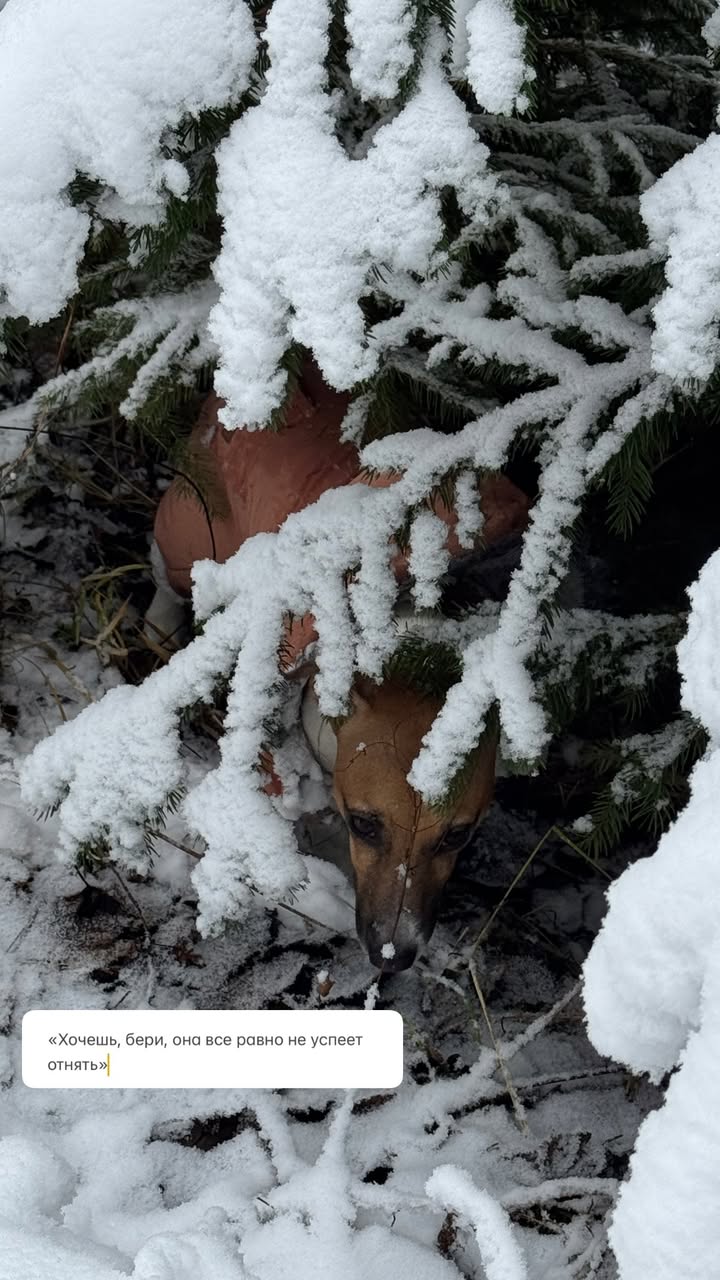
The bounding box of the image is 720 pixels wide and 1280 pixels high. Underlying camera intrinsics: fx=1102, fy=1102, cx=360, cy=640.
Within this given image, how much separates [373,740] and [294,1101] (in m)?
0.58

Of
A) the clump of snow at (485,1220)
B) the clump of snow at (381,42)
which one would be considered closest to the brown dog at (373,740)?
the clump of snow at (485,1220)

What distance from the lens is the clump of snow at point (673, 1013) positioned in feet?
2.44

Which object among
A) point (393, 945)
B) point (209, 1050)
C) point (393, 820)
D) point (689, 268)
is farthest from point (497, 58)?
point (209, 1050)

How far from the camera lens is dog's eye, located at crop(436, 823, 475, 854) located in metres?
1.71

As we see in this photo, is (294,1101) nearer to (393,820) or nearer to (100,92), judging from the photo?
(393,820)

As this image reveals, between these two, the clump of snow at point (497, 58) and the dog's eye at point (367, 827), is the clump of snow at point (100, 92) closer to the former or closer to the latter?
the clump of snow at point (497, 58)

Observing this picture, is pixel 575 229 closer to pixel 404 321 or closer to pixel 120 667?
pixel 404 321

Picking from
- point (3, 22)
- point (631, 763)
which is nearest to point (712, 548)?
point (631, 763)

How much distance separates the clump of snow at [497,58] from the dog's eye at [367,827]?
1045 mm

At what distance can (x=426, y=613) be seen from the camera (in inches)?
56.6

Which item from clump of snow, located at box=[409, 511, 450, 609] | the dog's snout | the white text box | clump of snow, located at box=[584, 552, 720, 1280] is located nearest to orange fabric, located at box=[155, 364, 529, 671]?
clump of snow, located at box=[409, 511, 450, 609]

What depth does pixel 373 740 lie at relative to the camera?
1652mm

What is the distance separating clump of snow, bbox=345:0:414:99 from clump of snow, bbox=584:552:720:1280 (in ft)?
1.80

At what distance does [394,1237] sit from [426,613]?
826 mm
